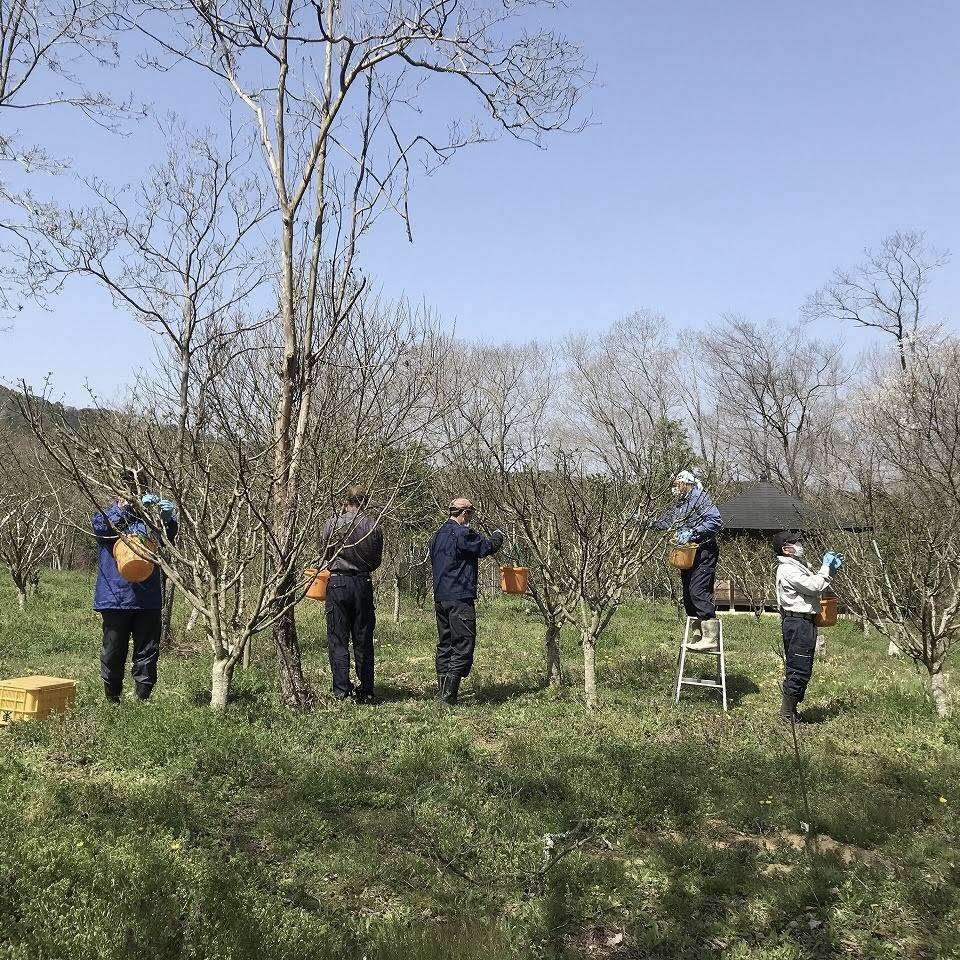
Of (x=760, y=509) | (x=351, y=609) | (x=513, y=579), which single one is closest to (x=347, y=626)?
(x=351, y=609)

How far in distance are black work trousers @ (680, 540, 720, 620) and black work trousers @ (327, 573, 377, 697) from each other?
2870 mm

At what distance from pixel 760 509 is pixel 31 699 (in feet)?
82.8

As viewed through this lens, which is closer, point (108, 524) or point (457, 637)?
point (108, 524)

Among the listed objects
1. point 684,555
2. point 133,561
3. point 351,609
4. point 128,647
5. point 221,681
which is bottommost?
point 221,681

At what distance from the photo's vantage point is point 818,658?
34.4 feet

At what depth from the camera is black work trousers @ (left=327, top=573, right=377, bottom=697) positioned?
7012mm

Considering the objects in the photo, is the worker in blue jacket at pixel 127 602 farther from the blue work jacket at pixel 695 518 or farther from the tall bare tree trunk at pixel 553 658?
the blue work jacket at pixel 695 518

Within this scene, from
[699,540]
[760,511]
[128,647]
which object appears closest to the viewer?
[128,647]

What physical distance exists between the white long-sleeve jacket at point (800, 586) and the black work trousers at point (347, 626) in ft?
11.4

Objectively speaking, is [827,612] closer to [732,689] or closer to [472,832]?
[732,689]

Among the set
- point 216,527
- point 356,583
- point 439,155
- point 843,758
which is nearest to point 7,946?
point 216,527

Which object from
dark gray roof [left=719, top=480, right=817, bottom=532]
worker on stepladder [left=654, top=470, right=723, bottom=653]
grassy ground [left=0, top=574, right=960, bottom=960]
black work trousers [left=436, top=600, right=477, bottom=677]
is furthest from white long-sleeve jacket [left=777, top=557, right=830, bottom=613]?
dark gray roof [left=719, top=480, right=817, bottom=532]

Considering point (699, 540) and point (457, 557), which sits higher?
point (699, 540)

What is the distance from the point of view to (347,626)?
279 inches
